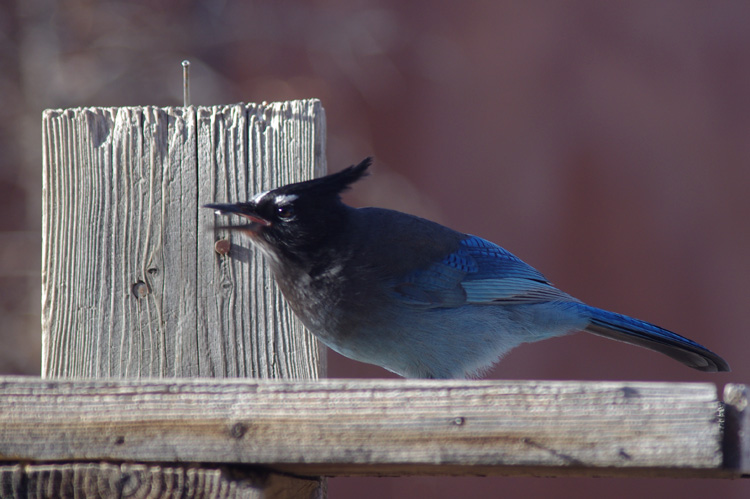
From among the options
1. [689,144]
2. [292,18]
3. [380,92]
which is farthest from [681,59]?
[292,18]

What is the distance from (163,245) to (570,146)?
260 centimetres

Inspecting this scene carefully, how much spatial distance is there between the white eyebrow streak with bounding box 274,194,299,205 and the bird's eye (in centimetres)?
2

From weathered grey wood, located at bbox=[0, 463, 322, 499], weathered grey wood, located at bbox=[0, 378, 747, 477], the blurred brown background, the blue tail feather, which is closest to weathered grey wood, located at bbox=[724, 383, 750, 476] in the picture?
weathered grey wood, located at bbox=[0, 378, 747, 477]

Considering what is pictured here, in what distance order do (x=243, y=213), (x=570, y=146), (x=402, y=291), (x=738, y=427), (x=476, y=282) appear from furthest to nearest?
(x=570, y=146), (x=476, y=282), (x=402, y=291), (x=243, y=213), (x=738, y=427)

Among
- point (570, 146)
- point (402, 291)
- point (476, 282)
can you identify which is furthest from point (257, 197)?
point (570, 146)

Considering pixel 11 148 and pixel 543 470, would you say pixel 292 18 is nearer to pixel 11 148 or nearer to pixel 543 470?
pixel 11 148

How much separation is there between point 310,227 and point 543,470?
1.09 metres

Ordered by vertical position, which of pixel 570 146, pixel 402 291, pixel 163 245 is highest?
pixel 570 146

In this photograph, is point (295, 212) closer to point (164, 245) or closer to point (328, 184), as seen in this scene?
point (328, 184)

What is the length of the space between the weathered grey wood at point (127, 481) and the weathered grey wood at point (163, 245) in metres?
0.54

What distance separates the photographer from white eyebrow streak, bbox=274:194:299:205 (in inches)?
86.7

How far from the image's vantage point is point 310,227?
2.43 metres

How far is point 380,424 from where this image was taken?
4.83ft

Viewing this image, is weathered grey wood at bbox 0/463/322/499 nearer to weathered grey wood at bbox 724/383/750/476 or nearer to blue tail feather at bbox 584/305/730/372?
weathered grey wood at bbox 724/383/750/476
